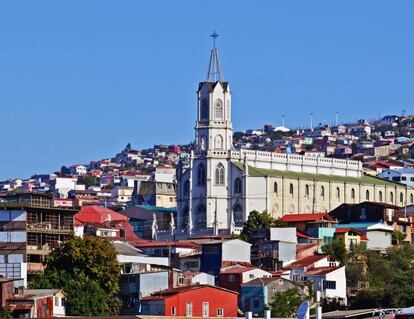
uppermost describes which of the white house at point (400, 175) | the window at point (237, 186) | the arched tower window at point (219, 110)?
the arched tower window at point (219, 110)

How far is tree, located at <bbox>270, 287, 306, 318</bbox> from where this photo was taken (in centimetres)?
8650

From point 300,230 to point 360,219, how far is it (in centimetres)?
859

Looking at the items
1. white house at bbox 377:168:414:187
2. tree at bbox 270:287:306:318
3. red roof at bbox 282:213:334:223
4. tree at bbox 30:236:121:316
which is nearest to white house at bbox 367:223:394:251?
red roof at bbox 282:213:334:223

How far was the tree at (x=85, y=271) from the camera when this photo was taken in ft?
286

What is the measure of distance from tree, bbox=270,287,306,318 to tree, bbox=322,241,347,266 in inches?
769

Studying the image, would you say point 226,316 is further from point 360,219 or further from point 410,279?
point 360,219

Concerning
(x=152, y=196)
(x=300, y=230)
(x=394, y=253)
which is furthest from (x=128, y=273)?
(x=152, y=196)

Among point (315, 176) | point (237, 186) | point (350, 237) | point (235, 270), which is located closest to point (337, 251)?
point (350, 237)

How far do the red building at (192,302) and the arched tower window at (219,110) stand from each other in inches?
2471

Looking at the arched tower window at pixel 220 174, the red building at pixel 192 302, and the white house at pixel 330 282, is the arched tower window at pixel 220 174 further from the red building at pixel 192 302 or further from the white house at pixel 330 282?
the red building at pixel 192 302

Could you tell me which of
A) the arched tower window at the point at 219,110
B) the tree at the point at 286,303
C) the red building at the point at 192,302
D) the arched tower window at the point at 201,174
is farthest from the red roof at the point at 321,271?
the arched tower window at the point at 219,110

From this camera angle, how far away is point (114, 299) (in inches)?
3529

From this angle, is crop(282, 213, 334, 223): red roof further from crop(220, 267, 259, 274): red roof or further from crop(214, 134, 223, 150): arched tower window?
crop(220, 267, 259, 274): red roof

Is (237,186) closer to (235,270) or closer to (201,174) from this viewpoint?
(201,174)
